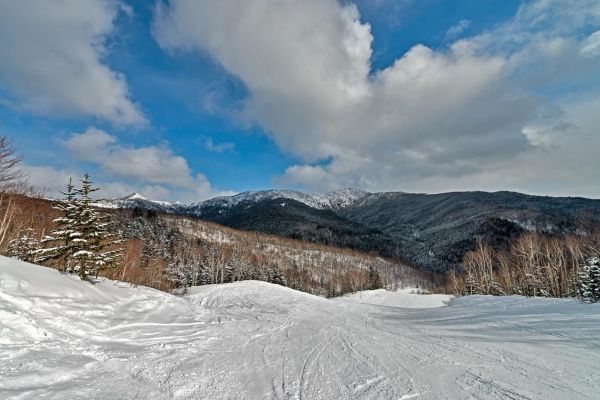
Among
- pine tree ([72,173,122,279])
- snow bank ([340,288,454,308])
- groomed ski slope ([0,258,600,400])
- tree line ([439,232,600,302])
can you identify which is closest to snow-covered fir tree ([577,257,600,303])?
tree line ([439,232,600,302])

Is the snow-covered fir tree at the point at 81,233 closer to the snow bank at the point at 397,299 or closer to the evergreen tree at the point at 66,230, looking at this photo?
the evergreen tree at the point at 66,230

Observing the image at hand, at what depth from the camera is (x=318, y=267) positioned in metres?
148

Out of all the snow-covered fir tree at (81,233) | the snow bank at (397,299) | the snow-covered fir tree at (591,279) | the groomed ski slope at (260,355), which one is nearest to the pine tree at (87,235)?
the snow-covered fir tree at (81,233)

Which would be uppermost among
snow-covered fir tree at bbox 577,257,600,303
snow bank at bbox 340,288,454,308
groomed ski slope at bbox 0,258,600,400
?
snow-covered fir tree at bbox 577,257,600,303

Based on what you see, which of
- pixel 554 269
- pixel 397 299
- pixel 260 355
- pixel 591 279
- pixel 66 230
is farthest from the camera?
pixel 397 299

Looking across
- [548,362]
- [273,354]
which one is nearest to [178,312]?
[273,354]

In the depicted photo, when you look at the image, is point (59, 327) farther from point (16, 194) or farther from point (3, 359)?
point (16, 194)

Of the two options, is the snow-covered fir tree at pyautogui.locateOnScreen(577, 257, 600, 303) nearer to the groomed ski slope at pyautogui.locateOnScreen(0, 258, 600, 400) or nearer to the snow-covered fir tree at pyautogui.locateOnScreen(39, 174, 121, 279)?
the groomed ski slope at pyautogui.locateOnScreen(0, 258, 600, 400)

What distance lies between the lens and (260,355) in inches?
356

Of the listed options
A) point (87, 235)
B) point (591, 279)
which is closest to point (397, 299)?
point (591, 279)

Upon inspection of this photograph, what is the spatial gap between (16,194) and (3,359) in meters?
16.1

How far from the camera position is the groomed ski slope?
5957 mm

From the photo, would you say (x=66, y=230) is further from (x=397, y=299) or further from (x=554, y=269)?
(x=397, y=299)

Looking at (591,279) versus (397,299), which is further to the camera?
(397,299)
